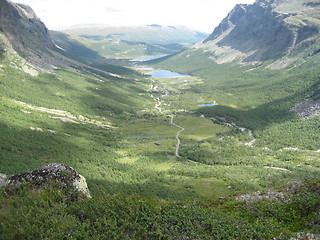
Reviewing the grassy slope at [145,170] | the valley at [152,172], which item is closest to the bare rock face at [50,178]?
the valley at [152,172]

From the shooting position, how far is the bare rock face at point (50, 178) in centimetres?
3634

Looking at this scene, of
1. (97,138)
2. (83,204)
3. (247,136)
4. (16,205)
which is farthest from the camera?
(247,136)

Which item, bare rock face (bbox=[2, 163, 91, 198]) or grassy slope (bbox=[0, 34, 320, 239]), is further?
bare rock face (bbox=[2, 163, 91, 198])

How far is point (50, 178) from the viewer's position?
122 feet

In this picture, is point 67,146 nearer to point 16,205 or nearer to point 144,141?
point 144,141

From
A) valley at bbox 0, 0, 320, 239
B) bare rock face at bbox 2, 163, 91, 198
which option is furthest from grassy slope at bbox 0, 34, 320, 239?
bare rock face at bbox 2, 163, 91, 198

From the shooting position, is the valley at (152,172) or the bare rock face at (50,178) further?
the bare rock face at (50,178)

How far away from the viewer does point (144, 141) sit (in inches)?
5842

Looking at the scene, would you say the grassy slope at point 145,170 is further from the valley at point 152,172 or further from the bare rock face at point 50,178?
the bare rock face at point 50,178

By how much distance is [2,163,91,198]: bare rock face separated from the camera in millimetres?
36344

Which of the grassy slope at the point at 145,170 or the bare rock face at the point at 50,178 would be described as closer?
the grassy slope at the point at 145,170

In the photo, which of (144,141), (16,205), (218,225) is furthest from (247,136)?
(16,205)

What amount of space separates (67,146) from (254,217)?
85.1m

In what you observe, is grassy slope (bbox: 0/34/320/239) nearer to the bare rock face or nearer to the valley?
the valley
